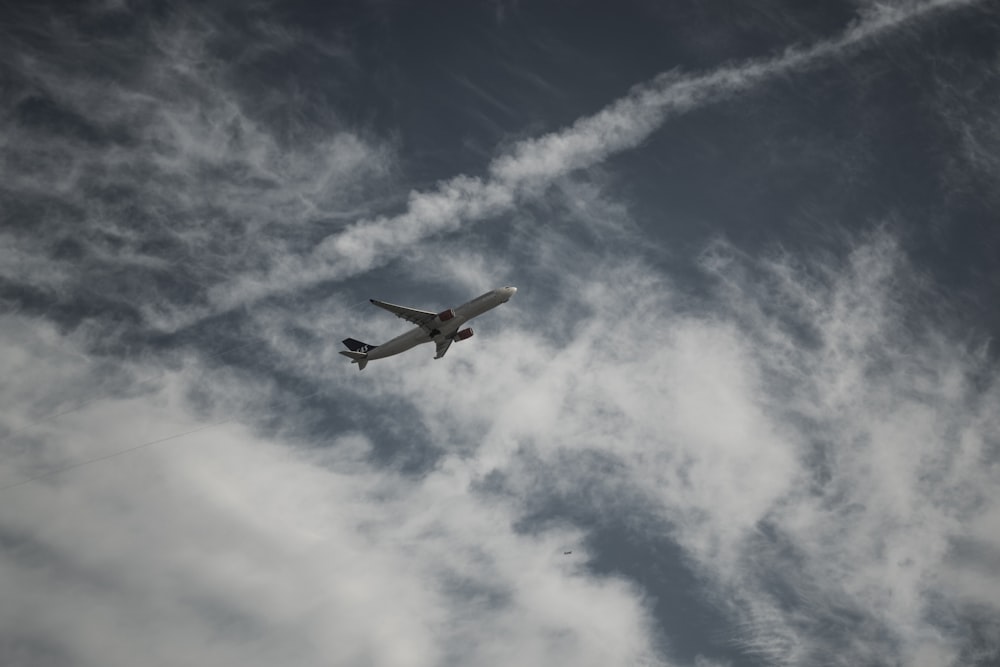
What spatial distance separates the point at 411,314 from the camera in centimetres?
15762

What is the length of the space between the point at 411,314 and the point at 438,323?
5703 mm

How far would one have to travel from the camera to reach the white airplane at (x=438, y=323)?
15662cm

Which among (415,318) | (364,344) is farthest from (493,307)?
(364,344)

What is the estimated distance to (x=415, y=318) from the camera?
159 m

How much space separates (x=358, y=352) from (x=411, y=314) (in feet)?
64.5

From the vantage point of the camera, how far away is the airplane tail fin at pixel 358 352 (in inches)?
6654

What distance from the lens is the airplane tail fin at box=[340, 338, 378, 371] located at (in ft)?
554

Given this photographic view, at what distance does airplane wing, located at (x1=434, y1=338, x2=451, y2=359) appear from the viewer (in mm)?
164500

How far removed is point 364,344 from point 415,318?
60.6 ft

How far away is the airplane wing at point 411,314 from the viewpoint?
156125 millimetres

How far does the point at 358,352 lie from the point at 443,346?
19.4 meters

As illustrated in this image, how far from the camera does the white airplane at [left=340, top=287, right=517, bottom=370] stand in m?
157

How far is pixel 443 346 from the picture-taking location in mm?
165500

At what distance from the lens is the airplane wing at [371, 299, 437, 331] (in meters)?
156
